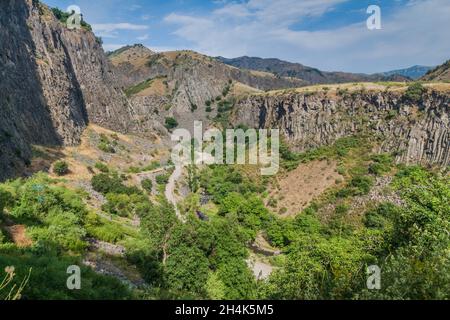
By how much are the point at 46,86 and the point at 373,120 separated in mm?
69796

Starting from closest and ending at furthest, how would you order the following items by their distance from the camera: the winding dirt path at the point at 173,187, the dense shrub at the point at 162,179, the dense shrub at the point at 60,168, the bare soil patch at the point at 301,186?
the dense shrub at the point at 60,168 → the winding dirt path at the point at 173,187 → the bare soil patch at the point at 301,186 → the dense shrub at the point at 162,179

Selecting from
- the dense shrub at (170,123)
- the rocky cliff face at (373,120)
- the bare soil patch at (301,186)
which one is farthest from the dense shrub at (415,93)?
the dense shrub at (170,123)

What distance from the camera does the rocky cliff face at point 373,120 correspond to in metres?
66.8

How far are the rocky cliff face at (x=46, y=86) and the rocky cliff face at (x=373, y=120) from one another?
4611cm

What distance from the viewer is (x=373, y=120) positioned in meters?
79.4

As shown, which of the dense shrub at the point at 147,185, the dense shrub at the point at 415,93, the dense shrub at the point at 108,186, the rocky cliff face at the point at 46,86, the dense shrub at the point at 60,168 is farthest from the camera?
the dense shrub at the point at 415,93

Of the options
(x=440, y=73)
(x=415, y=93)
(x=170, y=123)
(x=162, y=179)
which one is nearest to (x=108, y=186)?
(x=162, y=179)

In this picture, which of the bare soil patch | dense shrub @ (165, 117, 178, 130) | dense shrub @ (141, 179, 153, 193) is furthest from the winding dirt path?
dense shrub @ (165, 117, 178, 130)

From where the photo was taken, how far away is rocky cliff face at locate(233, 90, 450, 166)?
66.8m

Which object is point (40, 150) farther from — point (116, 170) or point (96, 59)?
point (96, 59)

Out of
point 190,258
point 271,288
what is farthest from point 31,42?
point 271,288

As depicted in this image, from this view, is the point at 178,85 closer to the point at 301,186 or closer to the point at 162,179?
the point at 162,179

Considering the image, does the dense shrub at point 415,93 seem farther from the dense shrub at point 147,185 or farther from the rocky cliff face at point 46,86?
the rocky cliff face at point 46,86
